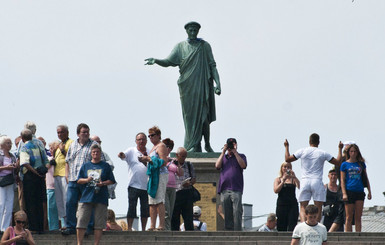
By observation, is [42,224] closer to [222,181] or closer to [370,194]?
[222,181]

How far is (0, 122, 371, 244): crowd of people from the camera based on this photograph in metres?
18.7

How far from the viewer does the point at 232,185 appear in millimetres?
20312

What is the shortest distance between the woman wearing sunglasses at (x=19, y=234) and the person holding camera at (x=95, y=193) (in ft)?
3.00

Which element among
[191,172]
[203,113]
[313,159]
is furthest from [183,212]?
[203,113]

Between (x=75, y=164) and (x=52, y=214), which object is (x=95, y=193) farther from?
(x=52, y=214)

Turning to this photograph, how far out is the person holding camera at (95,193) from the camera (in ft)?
60.0

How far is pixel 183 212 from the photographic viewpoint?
809 inches

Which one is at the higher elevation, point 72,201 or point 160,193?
point 160,193

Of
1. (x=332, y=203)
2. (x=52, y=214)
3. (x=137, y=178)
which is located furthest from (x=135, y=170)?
(x=332, y=203)

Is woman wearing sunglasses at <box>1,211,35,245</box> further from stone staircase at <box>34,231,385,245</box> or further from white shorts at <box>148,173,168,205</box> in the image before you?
white shorts at <box>148,173,168,205</box>

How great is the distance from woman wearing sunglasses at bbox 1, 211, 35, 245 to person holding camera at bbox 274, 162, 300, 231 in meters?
4.56

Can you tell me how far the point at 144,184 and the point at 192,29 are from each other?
5.39 metres

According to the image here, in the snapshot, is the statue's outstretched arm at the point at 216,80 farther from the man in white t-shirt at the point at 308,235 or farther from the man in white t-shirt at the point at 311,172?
the man in white t-shirt at the point at 308,235

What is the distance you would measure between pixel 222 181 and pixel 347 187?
6.76 feet
